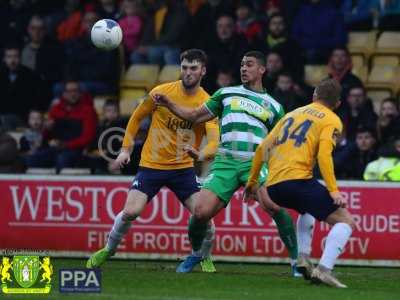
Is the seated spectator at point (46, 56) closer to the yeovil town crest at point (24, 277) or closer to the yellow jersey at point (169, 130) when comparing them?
the yellow jersey at point (169, 130)

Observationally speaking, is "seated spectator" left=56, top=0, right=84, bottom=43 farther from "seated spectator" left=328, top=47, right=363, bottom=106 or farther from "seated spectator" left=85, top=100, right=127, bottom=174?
"seated spectator" left=328, top=47, right=363, bottom=106

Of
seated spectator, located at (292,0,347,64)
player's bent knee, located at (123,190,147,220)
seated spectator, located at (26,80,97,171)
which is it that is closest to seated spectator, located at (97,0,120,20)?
seated spectator, located at (26,80,97,171)

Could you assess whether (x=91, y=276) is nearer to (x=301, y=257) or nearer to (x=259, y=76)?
(x=301, y=257)

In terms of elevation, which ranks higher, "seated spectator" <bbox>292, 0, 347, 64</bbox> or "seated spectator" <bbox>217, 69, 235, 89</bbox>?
"seated spectator" <bbox>292, 0, 347, 64</bbox>

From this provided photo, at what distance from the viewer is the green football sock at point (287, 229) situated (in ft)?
43.2

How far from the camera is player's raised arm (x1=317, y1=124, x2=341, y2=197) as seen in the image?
11.5m

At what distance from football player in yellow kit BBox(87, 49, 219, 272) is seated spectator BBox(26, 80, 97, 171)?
4.78 metres

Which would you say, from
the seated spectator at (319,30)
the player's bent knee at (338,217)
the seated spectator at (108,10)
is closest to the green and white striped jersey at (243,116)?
the player's bent knee at (338,217)

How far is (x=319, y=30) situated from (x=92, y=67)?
3.29m

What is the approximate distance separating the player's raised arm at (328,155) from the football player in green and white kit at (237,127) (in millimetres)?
1467

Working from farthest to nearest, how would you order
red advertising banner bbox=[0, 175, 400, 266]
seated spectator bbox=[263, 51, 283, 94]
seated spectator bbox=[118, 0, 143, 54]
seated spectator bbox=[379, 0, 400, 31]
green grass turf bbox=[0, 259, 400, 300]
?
seated spectator bbox=[118, 0, 143, 54], seated spectator bbox=[379, 0, 400, 31], seated spectator bbox=[263, 51, 283, 94], red advertising banner bbox=[0, 175, 400, 266], green grass turf bbox=[0, 259, 400, 300]

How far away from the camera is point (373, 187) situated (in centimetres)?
1498

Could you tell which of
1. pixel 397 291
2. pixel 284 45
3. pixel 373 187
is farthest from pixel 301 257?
pixel 284 45

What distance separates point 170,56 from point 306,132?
8565 millimetres
